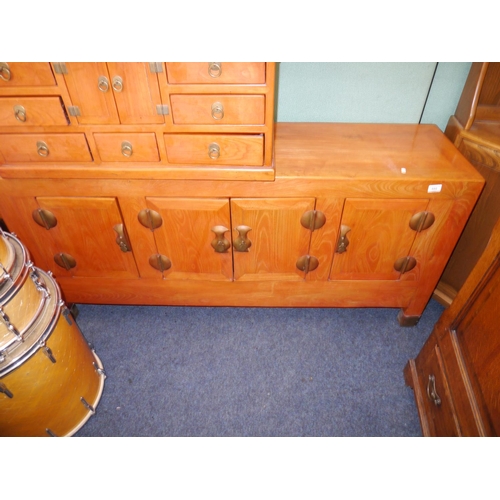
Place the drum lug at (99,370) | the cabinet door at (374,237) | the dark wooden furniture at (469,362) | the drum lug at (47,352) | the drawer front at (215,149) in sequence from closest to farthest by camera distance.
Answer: the dark wooden furniture at (469,362), the drum lug at (47,352), the drawer front at (215,149), the cabinet door at (374,237), the drum lug at (99,370)

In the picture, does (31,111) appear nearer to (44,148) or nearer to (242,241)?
(44,148)


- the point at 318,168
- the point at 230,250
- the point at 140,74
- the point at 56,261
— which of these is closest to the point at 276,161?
the point at 318,168

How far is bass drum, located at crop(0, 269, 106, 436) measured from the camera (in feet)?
3.77

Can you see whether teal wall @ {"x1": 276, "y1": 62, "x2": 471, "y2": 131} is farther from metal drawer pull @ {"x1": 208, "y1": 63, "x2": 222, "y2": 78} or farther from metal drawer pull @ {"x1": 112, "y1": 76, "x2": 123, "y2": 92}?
metal drawer pull @ {"x1": 112, "y1": 76, "x2": 123, "y2": 92}

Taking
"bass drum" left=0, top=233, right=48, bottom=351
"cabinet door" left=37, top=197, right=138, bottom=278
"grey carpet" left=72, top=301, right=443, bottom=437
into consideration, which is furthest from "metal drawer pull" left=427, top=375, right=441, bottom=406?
"bass drum" left=0, top=233, right=48, bottom=351

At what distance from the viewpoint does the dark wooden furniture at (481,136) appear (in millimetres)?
1518

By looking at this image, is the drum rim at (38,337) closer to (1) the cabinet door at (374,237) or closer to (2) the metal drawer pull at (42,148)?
(2) the metal drawer pull at (42,148)

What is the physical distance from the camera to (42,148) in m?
1.32

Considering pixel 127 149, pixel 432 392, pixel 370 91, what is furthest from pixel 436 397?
pixel 127 149

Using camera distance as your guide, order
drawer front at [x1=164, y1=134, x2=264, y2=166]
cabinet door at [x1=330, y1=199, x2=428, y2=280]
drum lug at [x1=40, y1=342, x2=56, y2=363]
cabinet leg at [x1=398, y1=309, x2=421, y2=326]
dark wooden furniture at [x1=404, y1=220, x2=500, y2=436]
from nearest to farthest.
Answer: dark wooden furniture at [x1=404, y1=220, x2=500, y2=436] → drum lug at [x1=40, y1=342, x2=56, y2=363] → drawer front at [x1=164, y1=134, x2=264, y2=166] → cabinet door at [x1=330, y1=199, x2=428, y2=280] → cabinet leg at [x1=398, y1=309, x2=421, y2=326]

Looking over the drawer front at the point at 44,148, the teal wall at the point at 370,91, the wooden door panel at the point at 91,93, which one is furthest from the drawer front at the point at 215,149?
the teal wall at the point at 370,91

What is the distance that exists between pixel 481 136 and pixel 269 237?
3.39 feet

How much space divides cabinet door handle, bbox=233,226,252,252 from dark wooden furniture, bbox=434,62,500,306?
3.49 feet

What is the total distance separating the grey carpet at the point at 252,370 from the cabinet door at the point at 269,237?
377 mm
